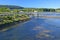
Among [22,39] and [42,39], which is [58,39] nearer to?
[42,39]

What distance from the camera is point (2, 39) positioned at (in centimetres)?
1872

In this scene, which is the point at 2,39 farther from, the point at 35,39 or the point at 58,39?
the point at 58,39

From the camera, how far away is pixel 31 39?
1859cm

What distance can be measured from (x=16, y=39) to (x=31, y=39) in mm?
1813

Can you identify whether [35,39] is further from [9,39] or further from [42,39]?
[9,39]

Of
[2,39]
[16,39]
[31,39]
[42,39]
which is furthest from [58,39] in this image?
[2,39]

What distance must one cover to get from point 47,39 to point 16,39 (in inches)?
148

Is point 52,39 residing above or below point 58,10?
above

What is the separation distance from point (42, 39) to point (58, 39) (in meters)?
1.94

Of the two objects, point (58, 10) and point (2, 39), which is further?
point (58, 10)

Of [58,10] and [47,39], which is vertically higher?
[47,39]

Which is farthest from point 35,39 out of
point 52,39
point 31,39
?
point 52,39

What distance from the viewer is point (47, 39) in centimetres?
1872

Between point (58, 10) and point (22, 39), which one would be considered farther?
point (58, 10)
